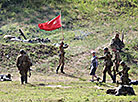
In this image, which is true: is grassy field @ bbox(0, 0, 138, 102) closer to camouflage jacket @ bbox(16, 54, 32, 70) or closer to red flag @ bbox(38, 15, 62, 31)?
camouflage jacket @ bbox(16, 54, 32, 70)

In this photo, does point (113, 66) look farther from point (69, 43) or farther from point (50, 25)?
point (69, 43)

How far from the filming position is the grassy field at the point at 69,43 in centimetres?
1486

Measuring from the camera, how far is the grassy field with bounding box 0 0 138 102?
14859 millimetres

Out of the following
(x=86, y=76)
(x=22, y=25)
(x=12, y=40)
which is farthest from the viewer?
(x=22, y=25)

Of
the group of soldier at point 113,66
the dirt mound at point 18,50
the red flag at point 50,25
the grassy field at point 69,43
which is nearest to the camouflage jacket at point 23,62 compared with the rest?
the grassy field at point 69,43

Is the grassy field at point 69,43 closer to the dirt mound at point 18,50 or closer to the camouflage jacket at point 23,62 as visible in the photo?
the dirt mound at point 18,50

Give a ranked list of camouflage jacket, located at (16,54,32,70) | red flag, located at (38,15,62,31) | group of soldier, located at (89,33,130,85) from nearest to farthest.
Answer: group of soldier, located at (89,33,130,85)
camouflage jacket, located at (16,54,32,70)
red flag, located at (38,15,62,31)

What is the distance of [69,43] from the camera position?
32594 millimetres

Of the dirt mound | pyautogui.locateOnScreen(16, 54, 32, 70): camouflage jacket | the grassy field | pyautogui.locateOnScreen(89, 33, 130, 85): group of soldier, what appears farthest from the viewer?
the dirt mound

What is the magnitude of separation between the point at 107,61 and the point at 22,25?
21.4 metres

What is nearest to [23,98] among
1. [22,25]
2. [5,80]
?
[5,80]

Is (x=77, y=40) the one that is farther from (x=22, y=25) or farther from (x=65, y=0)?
(x=65, y=0)

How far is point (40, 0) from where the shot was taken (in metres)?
45.4

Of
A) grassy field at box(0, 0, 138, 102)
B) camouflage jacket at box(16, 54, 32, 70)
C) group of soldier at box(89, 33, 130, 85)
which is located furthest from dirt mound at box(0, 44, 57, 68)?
camouflage jacket at box(16, 54, 32, 70)
